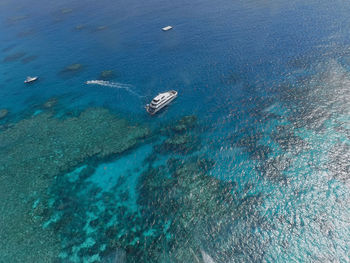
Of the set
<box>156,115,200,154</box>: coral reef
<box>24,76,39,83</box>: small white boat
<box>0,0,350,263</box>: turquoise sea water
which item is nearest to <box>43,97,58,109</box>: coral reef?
<box>0,0,350,263</box>: turquoise sea water

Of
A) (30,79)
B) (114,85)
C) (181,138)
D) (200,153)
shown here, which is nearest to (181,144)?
(181,138)

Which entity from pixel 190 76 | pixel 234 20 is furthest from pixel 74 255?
pixel 234 20

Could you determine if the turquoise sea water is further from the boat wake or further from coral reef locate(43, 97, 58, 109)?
coral reef locate(43, 97, 58, 109)

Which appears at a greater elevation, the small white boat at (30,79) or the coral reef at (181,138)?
the small white boat at (30,79)

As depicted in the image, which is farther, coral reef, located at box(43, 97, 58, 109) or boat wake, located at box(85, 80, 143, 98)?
coral reef, located at box(43, 97, 58, 109)

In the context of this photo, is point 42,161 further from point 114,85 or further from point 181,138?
point 181,138

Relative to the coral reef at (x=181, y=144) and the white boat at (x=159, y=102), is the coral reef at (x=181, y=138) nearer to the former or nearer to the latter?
the coral reef at (x=181, y=144)

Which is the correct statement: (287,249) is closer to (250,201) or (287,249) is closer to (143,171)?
(250,201)

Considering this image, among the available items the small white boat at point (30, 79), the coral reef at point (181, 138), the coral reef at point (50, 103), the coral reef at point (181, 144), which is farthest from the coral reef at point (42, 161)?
the small white boat at point (30, 79)
